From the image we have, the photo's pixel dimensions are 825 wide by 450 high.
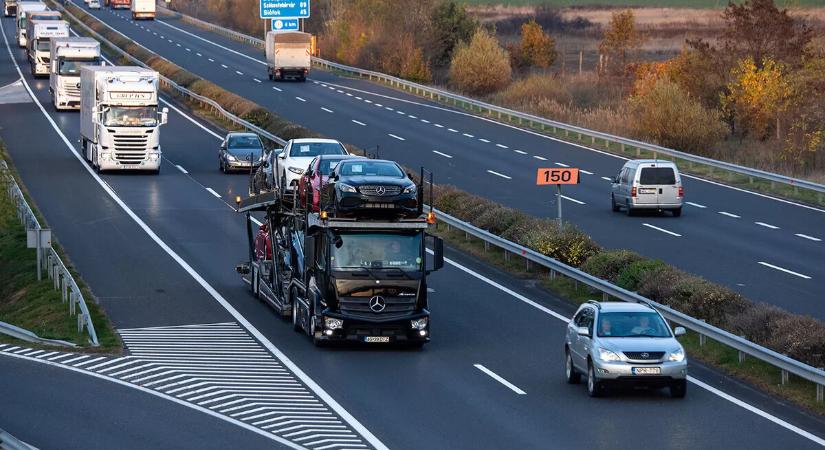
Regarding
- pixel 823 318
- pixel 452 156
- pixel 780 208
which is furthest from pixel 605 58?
pixel 823 318

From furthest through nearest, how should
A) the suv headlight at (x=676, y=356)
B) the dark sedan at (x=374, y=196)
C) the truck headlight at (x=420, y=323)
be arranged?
the truck headlight at (x=420, y=323), the dark sedan at (x=374, y=196), the suv headlight at (x=676, y=356)

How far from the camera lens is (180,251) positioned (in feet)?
125

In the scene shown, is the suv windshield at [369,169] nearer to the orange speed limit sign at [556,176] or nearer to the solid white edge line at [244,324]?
the solid white edge line at [244,324]

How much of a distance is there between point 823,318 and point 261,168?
1513 cm

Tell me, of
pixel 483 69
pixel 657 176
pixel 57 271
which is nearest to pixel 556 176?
pixel 657 176

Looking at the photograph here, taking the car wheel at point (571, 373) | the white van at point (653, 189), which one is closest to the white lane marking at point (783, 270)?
the white van at point (653, 189)

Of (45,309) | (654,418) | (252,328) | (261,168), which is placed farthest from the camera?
(261,168)

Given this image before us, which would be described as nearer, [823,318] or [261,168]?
[823,318]

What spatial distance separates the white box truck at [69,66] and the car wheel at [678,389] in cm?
5557

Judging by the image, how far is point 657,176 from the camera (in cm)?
4475

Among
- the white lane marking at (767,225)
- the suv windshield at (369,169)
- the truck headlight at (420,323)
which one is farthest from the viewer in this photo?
the white lane marking at (767,225)

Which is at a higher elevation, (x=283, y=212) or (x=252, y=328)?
(x=283, y=212)

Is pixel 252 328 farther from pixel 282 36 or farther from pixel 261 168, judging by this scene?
pixel 282 36

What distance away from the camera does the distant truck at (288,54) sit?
3480 inches
